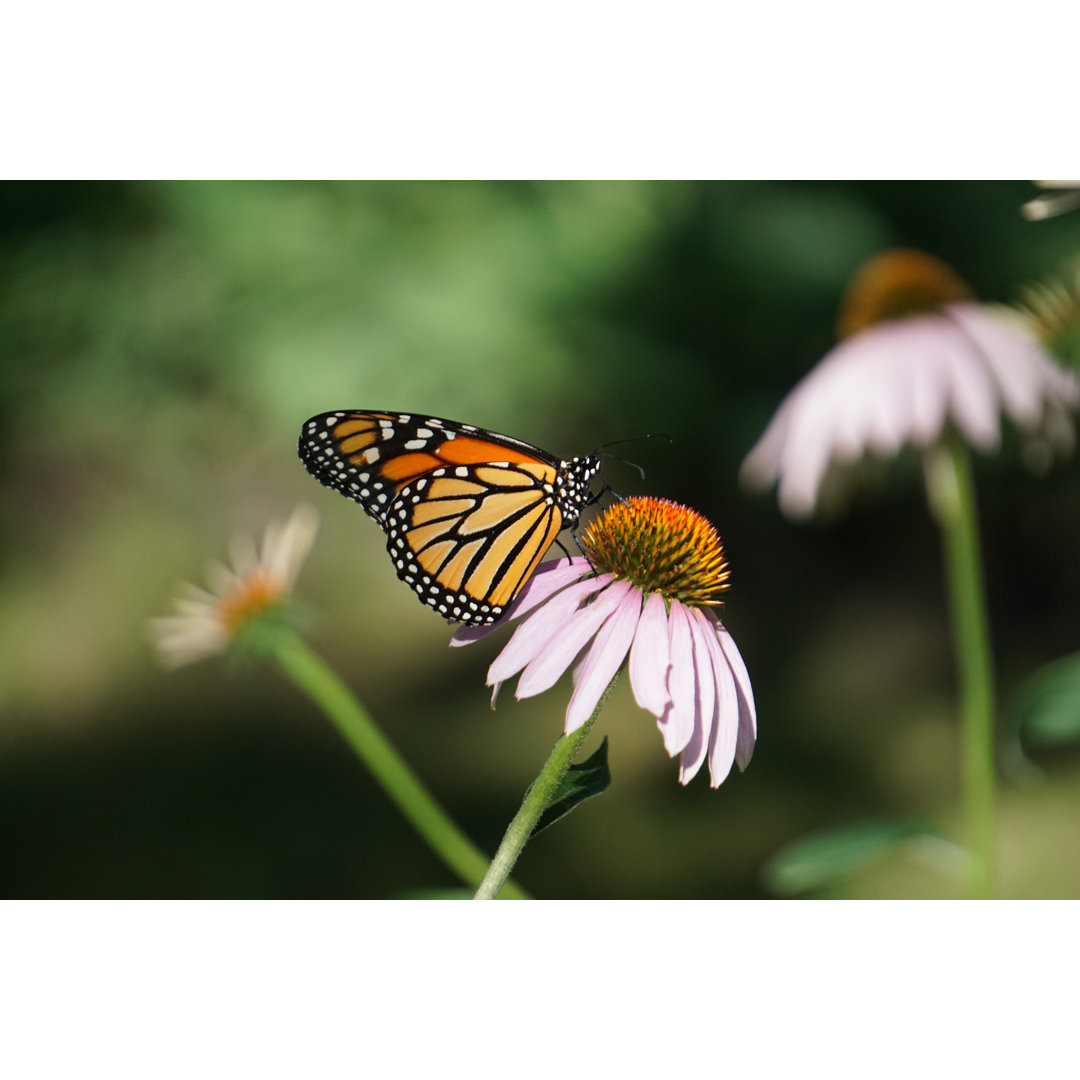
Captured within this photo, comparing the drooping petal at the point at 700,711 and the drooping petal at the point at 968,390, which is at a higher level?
the drooping petal at the point at 968,390

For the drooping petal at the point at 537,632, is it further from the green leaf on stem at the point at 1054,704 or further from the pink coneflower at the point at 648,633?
the green leaf on stem at the point at 1054,704

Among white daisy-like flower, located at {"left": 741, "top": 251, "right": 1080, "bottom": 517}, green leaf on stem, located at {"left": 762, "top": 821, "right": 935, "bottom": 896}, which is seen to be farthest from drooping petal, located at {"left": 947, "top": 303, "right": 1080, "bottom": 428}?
green leaf on stem, located at {"left": 762, "top": 821, "right": 935, "bottom": 896}

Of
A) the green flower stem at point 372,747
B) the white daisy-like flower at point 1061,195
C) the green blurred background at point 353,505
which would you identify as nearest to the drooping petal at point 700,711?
the green flower stem at point 372,747

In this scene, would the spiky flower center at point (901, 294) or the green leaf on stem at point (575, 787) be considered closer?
the green leaf on stem at point (575, 787)

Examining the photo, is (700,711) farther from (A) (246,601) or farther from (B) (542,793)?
(A) (246,601)

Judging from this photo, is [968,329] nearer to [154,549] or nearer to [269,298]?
[269,298]

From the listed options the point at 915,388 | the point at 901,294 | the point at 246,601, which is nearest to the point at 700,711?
the point at 246,601
